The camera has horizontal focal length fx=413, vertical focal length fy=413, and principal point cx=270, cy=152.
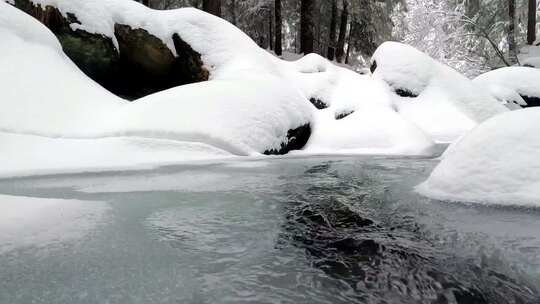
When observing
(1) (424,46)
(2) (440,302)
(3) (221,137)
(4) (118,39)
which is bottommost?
(2) (440,302)

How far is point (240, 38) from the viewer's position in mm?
9727

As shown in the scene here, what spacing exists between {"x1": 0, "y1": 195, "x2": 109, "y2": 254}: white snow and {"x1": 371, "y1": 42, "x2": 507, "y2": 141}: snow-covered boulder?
24.5 feet

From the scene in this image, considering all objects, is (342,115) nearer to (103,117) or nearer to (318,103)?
(318,103)

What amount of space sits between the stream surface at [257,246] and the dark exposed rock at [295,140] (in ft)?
9.71

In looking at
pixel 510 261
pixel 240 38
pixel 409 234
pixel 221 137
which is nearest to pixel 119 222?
pixel 409 234

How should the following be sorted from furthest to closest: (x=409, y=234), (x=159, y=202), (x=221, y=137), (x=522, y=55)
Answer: (x=522, y=55) < (x=221, y=137) < (x=159, y=202) < (x=409, y=234)

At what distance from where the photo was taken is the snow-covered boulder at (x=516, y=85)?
1079 cm

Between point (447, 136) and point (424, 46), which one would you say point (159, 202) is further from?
point (424, 46)

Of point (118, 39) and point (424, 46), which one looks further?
point (424, 46)

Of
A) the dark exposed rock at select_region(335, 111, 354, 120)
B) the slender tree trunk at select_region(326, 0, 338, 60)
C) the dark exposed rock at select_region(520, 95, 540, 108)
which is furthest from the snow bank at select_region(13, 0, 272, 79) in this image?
the slender tree trunk at select_region(326, 0, 338, 60)

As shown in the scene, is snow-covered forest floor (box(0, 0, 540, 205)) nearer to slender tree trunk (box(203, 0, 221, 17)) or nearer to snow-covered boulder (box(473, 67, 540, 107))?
snow-covered boulder (box(473, 67, 540, 107))

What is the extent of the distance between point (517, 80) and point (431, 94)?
3316 mm

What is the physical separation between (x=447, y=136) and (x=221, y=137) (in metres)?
5.06

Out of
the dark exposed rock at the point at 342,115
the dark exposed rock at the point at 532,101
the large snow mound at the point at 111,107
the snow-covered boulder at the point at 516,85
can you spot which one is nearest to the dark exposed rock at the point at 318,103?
the dark exposed rock at the point at 342,115
